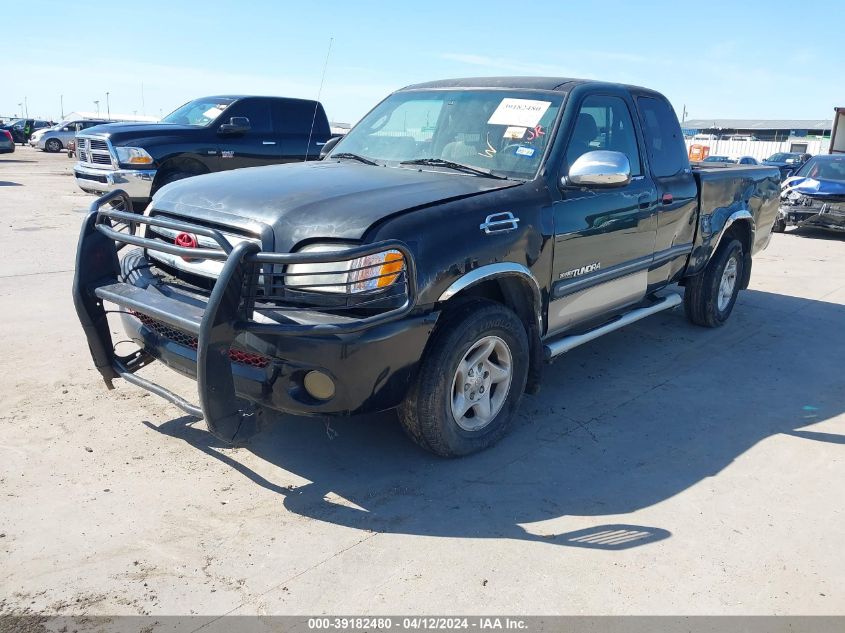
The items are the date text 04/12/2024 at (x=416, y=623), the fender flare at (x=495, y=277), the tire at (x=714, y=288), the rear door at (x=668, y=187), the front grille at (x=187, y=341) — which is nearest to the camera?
the date text 04/12/2024 at (x=416, y=623)

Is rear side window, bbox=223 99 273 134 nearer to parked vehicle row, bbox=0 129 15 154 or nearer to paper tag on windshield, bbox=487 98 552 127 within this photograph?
paper tag on windshield, bbox=487 98 552 127

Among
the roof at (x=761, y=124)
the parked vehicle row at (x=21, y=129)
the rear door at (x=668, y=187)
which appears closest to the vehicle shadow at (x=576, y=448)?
the rear door at (x=668, y=187)

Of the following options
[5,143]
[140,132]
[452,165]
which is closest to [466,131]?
[452,165]

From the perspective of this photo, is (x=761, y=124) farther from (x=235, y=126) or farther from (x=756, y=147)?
(x=235, y=126)

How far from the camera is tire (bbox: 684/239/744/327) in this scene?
629 centimetres

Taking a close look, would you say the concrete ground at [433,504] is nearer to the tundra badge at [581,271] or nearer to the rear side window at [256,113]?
the tundra badge at [581,271]

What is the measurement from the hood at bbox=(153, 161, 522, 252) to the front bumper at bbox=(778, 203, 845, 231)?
10765 mm

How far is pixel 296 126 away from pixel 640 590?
32.8 feet

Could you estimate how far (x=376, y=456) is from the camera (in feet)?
12.4

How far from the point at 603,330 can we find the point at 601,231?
0.71 m

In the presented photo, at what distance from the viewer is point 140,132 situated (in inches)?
388

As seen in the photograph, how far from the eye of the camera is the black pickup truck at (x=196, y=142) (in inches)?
386

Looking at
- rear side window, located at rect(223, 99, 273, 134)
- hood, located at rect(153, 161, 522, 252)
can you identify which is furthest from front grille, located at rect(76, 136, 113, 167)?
hood, located at rect(153, 161, 522, 252)

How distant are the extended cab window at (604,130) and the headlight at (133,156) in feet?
23.5
